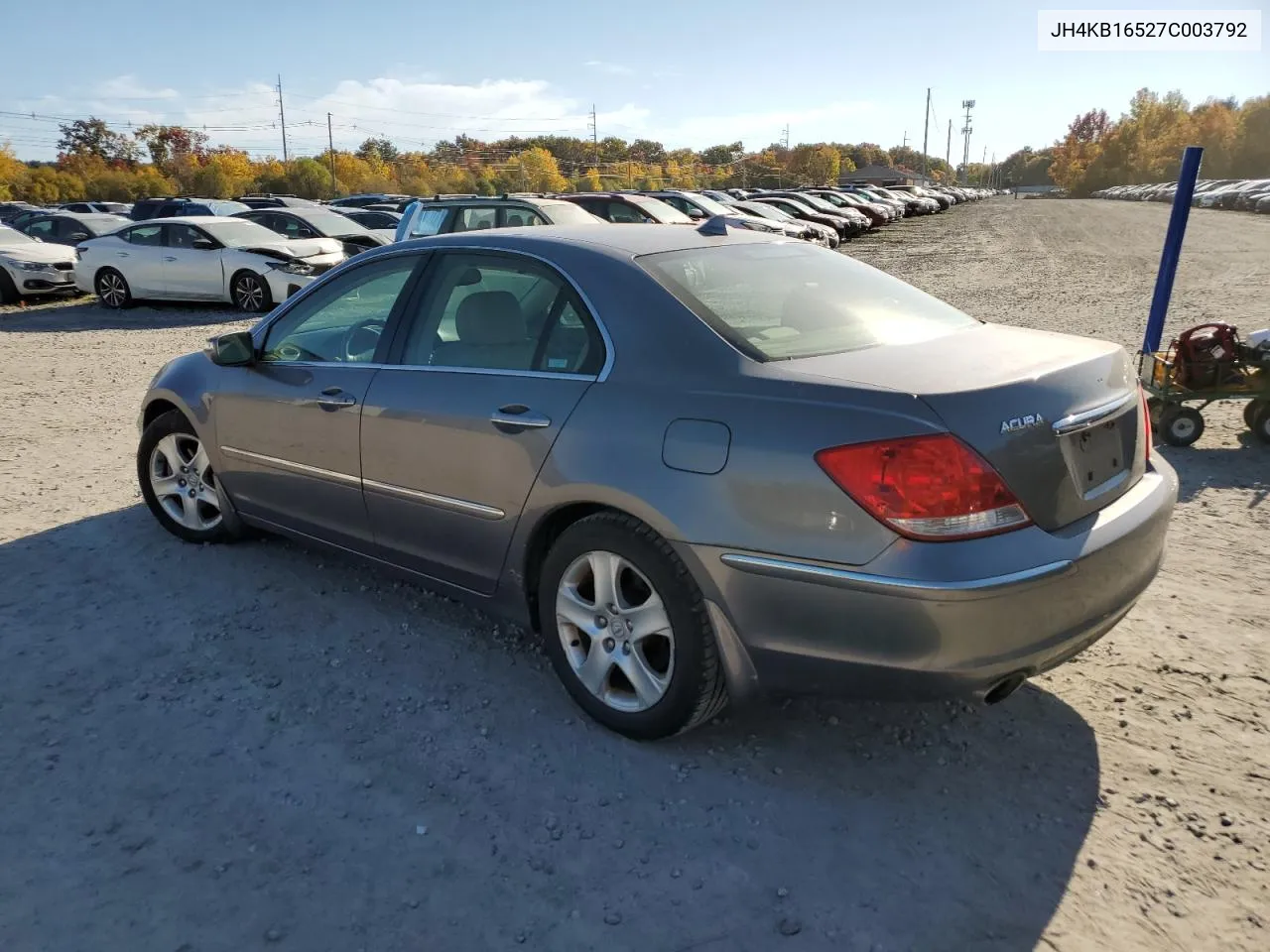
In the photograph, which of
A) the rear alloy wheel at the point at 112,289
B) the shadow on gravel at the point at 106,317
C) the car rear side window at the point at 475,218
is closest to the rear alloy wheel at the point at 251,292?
the shadow on gravel at the point at 106,317

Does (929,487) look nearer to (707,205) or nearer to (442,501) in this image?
(442,501)

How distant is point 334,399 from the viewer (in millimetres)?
3941

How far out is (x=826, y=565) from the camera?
8.46ft

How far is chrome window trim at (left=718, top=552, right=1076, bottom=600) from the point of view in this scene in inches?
96.7

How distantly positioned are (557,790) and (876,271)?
2.43m

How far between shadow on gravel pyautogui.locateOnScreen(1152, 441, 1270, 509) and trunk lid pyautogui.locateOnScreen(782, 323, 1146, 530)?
288 centimetres

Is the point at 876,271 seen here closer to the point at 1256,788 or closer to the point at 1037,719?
the point at 1037,719

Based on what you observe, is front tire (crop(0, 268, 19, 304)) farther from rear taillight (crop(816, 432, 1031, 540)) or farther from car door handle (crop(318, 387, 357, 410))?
rear taillight (crop(816, 432, 1031, 540))

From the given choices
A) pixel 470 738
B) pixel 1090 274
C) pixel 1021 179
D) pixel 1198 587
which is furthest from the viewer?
pixel 1021 179

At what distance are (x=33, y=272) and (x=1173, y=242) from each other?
1709 cm

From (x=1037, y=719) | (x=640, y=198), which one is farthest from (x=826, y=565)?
(x=640, y=198)

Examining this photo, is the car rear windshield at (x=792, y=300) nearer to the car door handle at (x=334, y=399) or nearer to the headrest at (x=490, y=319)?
the headrest at (x=490, y=319)

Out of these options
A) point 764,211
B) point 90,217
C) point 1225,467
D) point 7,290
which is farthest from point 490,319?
point 764,211

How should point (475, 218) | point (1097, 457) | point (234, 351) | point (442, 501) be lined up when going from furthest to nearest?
point (475, 218), point (234, 351), point (442, 501), point (1097, 457)
